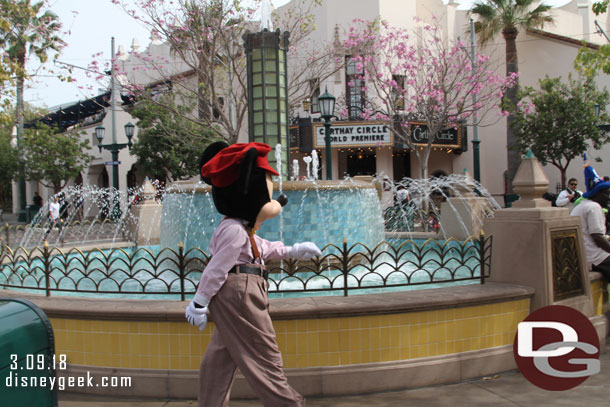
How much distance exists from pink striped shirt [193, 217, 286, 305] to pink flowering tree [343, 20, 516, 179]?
62.5ft

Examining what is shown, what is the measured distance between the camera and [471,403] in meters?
4.49

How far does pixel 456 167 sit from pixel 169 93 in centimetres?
1533

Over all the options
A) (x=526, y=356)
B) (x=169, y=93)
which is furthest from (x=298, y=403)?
(x=169, y=93)

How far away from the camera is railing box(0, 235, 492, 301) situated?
16.7ft

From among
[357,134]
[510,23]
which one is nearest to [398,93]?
[357,134]

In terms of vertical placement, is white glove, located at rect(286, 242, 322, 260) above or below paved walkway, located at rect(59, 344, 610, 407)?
above

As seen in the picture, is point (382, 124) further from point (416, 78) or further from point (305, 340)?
point (305, 340)

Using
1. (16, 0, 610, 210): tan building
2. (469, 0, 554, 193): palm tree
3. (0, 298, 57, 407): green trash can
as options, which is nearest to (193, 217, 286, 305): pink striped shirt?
(0, 298, 57, 407): green trash can

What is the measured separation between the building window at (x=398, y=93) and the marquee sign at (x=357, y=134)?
51.5 inches

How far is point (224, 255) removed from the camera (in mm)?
3568

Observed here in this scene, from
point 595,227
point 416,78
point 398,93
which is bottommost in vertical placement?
point 595,227

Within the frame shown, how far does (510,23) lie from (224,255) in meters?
25.2

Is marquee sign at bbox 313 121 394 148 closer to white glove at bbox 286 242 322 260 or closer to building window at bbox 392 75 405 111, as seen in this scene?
building window at bbox 392 75 405 111

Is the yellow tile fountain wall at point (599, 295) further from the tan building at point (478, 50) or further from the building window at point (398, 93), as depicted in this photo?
the tan building at point (478, 50)
